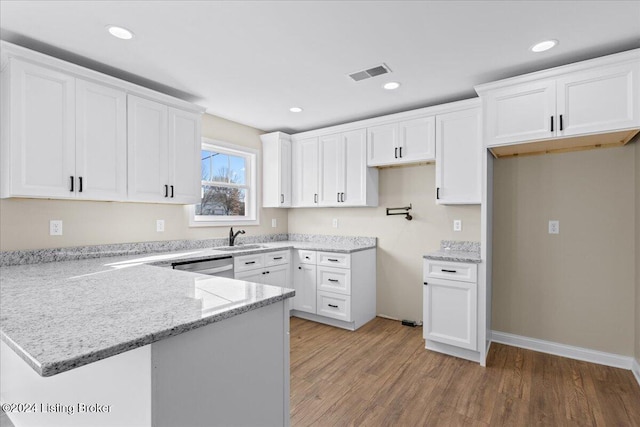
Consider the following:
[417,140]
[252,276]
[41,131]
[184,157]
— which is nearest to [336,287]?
[252,276]

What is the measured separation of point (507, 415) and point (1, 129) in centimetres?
389

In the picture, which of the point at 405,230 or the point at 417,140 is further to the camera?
the point at 405,230

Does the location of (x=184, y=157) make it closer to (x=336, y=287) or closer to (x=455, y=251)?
(x=336, y=287)

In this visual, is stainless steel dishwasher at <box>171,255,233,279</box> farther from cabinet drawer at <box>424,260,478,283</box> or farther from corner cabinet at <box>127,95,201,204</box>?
cabinet drawer at <box>424,260,478,283</box>

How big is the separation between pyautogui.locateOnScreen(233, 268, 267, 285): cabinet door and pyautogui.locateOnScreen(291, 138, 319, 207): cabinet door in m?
1.21

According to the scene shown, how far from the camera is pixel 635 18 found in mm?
1971

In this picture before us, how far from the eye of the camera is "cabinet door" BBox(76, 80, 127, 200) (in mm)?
2443

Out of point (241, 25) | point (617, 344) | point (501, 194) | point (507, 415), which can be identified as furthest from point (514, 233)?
point (241, 25)

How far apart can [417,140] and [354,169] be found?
32.4 inches

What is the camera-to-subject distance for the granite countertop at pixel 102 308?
0.88 m

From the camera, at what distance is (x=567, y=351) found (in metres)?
2.91

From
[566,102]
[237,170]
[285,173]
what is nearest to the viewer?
[566,102]

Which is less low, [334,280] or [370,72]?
[370,72]

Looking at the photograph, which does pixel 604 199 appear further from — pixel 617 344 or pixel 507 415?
pixel 507 415
